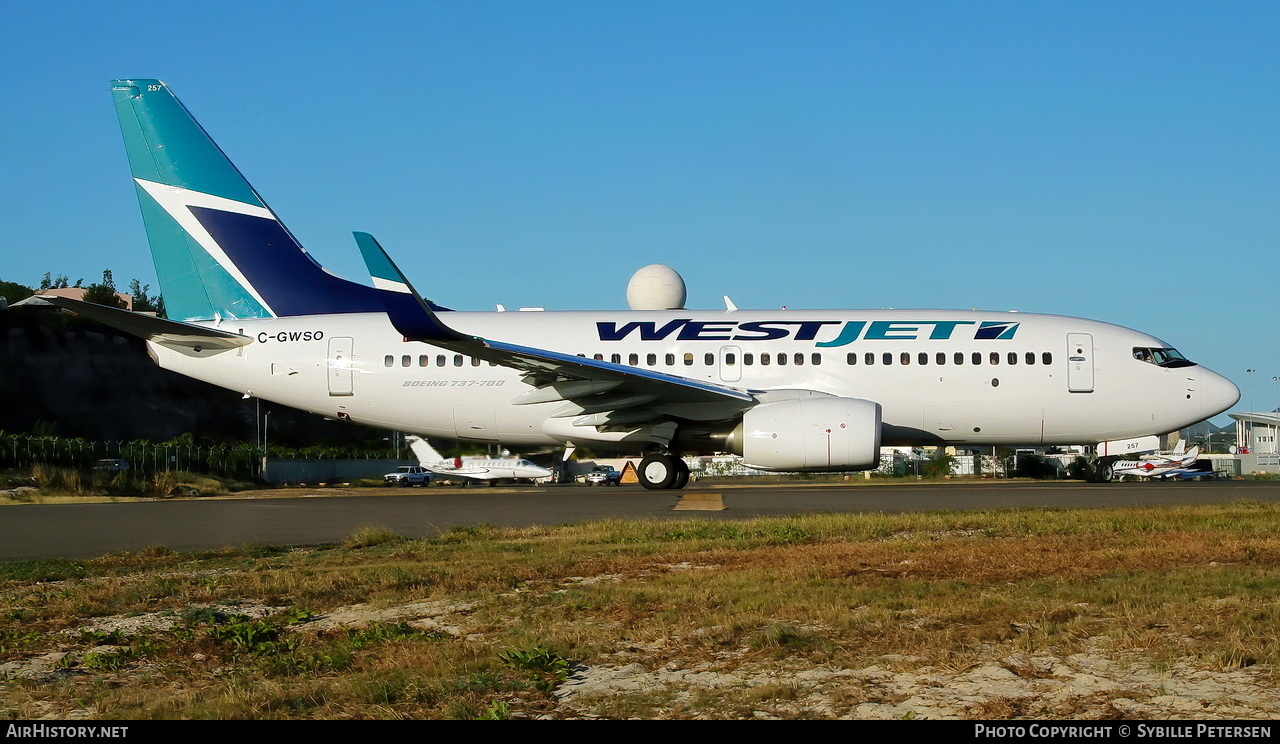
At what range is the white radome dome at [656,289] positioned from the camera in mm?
31281

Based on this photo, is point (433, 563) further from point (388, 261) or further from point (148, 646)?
point (388, 261)

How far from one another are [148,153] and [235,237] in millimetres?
2346

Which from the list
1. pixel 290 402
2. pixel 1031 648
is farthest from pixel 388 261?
pixel 1031 648

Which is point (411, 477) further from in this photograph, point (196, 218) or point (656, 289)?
point (196, 218)

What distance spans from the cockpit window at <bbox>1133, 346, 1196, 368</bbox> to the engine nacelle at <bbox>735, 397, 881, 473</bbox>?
5863 millimetres

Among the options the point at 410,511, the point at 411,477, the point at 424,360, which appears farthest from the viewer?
the point at 411,477

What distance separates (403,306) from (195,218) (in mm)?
6989

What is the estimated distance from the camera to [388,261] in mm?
15484

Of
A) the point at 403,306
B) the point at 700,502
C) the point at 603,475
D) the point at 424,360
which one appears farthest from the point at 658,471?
the point at 603,475

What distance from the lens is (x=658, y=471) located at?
63.3ft

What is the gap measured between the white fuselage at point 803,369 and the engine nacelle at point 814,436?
1831 mm

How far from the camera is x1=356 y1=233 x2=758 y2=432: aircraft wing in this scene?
53.4 ft

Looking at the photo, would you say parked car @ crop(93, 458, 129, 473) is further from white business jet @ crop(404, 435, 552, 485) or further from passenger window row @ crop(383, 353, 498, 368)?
passenger window row @ crop(383, 353, 498, 368)

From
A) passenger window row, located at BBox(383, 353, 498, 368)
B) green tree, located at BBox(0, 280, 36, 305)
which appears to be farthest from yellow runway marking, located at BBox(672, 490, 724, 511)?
green tree, located at BBox(0, 280, 36, 305)
